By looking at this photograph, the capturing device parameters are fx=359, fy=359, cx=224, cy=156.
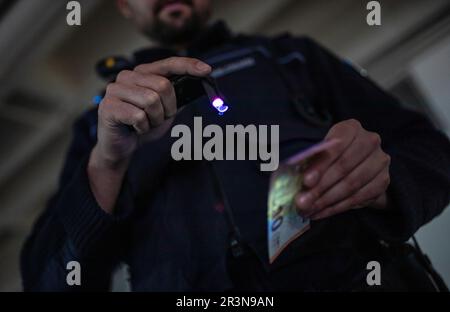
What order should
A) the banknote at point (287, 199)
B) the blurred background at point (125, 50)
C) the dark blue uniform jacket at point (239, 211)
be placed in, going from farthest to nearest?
1. the blurred background at point (125, 50)
2. the dark blue uniform jacket at point (239, 211)
3. the banknote at point (287, 199)

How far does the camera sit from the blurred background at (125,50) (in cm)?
120

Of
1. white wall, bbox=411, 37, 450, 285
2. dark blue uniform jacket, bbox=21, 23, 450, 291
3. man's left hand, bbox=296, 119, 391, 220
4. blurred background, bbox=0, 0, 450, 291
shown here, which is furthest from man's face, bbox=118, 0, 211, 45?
white wall, bbox=411, 37, 450, 285

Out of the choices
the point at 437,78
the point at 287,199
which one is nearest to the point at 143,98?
the point at 287,199

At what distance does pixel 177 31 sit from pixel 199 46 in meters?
0.06

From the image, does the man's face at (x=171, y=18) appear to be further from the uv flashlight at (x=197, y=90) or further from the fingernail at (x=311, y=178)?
the fingernail at (x=311, y=178)

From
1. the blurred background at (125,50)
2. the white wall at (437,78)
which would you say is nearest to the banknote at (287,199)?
the blurred background at (125,50)

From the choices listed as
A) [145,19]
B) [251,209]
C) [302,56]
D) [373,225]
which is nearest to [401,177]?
[373,225]

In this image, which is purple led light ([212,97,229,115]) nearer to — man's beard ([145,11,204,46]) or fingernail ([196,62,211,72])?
fingernail ([196,62,211,72])

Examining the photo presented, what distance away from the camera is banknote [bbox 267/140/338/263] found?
14.6 inches

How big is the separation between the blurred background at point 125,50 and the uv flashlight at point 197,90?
0.85m

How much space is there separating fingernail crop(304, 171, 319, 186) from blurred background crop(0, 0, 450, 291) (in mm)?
983

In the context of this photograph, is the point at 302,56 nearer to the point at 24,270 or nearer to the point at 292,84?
the point at 292,84

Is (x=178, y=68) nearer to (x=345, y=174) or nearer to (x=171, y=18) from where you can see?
(x=345, y=174)

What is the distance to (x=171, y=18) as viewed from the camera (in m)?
0.78
